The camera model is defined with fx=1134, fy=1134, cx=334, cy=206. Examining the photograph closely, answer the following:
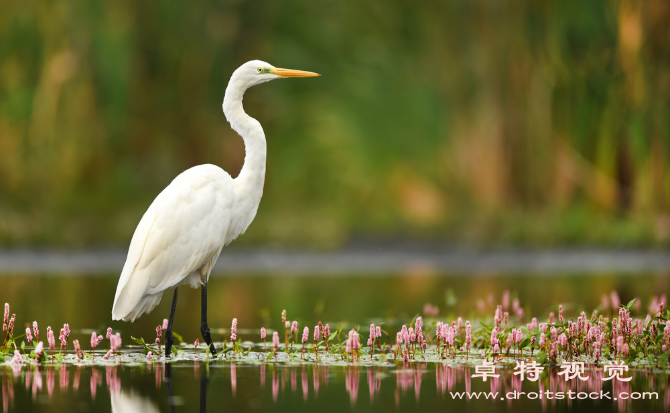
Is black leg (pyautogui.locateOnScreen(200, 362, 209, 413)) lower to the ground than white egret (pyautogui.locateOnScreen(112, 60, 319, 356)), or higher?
lower

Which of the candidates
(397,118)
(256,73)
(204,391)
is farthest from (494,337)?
(397,118)

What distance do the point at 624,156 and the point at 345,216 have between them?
4903 mm

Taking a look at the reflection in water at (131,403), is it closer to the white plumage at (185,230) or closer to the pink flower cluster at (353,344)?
the pink flower cluster at (353,344)

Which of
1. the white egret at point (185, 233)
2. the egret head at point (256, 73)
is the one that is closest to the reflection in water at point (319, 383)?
the white egret at point (185, 233)

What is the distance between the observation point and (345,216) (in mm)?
20109

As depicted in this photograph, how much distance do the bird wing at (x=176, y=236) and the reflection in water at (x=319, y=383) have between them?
0.80 m

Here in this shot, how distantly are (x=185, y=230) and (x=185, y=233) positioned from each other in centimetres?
2

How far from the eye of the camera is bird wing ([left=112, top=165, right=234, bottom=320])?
23.3ft

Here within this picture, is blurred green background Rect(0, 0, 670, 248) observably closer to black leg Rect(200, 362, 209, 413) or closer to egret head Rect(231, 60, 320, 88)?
egret head Rect(231, 60, 320, 88)

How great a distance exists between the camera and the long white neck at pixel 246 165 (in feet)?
25.0

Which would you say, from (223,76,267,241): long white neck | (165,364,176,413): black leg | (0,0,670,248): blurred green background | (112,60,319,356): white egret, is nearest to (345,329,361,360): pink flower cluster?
(112,60,319,356): white egret

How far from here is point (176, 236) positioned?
7.24 m

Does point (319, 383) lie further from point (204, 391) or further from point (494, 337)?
point (494, 337)

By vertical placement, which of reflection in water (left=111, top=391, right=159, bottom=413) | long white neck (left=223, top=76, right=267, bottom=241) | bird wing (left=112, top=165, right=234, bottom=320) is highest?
long white neck (left=223, top=76, right=267, bottom=241)
